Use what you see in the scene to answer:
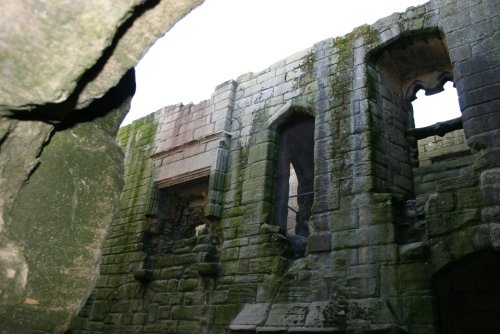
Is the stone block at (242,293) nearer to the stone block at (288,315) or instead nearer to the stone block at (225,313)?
the stone block at (225,313)

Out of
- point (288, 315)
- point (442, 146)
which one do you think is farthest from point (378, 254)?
point (442, 146)

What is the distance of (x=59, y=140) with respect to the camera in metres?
1.64

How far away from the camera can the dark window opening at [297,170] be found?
591 cm

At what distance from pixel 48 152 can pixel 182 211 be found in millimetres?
6526

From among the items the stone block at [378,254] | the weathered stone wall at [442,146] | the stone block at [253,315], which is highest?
the weathered stone wall at [442,146]

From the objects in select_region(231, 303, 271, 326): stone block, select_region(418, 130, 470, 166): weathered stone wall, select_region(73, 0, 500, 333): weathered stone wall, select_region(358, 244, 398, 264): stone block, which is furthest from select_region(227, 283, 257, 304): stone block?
select_region(418, 130, 470, 166): weathered stone wall

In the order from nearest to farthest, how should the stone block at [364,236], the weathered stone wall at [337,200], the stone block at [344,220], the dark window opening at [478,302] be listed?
the weathered stone wall at [337,200] → the stone block at [364,236] → the stone block at [344,220] → the dark window opening at [478,302]

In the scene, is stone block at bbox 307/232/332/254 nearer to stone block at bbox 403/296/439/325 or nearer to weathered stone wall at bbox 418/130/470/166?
stone block at bbox 403/296/439/325

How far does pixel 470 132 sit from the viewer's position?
13.9 feet

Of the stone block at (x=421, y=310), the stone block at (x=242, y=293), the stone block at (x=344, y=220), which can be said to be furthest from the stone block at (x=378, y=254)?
the stone block at (x=242, y=293)

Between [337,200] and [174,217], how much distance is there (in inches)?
154

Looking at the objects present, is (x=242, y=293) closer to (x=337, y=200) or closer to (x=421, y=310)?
(x=337, y=200)

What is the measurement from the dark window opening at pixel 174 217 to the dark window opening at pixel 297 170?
163cm

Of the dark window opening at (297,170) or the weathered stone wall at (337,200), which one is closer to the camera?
the weathered stone wall at (337,200)
